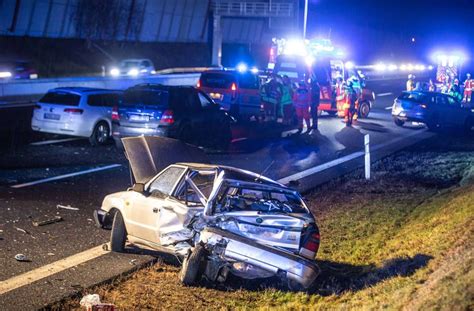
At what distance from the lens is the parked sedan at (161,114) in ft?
54.2

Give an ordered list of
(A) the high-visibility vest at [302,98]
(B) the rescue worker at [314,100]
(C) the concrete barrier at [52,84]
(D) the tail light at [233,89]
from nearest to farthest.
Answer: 1. (A) the high-visibility vest at [302,98]
2. (B) the rescue worker at [314,100]
3. (D) the tail light at [233,89]
4. (C) the concrete barrier at [52,84]

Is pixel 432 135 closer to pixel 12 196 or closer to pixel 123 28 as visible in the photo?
pixel 12 196

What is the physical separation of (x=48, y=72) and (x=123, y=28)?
1155 centimetres

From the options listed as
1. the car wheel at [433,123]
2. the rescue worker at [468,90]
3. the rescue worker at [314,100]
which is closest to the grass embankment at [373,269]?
the rescue worker at [314,100]

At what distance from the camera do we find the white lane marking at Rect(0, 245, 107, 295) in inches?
291

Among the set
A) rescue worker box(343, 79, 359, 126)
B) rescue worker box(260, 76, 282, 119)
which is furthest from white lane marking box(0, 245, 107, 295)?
rescue worker box(343, 79, 359, 126)

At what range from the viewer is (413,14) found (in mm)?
96062

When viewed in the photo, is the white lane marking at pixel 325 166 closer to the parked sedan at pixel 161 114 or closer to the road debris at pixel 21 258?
the parked sedan at pixel 161 114

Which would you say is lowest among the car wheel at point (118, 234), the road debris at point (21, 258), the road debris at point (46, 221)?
the road debris at point (46, 221)

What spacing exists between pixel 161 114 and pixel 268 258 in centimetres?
1001

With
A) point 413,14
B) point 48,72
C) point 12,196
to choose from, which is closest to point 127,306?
point 12,196

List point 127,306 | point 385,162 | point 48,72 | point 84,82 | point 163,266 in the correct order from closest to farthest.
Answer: point 127,306 → point 163,266 → point 385,162 → point 84,82 → point 48,72

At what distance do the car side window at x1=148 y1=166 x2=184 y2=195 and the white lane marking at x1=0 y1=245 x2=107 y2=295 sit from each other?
1147 mm

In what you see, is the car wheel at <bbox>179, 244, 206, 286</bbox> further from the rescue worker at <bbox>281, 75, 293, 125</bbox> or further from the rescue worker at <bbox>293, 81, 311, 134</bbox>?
the rescue worker at <bbox>281, 75, 293, 125</bbox>
